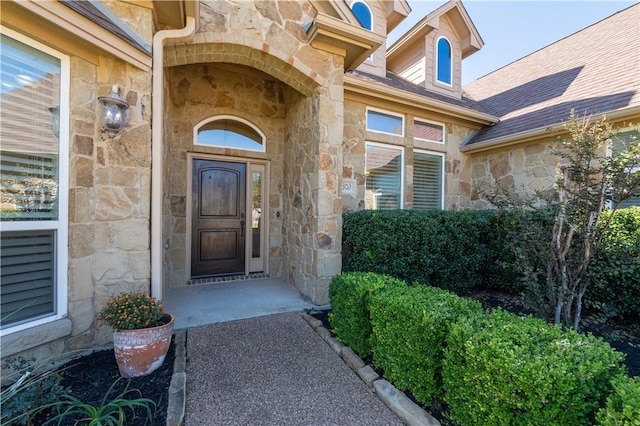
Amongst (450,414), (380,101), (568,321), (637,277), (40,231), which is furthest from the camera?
(380,101)

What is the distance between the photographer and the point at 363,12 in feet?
19.0

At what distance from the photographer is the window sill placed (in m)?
2.10

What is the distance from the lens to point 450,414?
1.79 metres

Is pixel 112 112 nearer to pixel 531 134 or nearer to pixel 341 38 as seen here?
pixel 341 38

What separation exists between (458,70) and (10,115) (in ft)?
25.8

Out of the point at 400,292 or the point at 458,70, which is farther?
the point at 458,70

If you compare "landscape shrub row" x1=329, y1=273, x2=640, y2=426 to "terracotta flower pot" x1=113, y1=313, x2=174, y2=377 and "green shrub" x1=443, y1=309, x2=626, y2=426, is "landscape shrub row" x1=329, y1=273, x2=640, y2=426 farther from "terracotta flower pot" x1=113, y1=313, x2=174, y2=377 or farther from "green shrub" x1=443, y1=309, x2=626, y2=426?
"terracotta flower pot" x1=113, y1=313, x2=174, y2=377

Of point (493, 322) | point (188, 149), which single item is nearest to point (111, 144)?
point (188, 149)

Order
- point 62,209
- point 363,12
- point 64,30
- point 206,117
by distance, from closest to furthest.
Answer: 1. point 64,30
2. point 62,209
3. point 206,117
4. point 363,12

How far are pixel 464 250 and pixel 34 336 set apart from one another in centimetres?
496

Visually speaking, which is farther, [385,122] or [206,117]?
[385,122]

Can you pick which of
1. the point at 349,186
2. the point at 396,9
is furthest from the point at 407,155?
the point at 396,9

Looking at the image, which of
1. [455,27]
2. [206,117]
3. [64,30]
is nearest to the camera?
[64,30]

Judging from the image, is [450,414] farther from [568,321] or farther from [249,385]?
[568,321]
